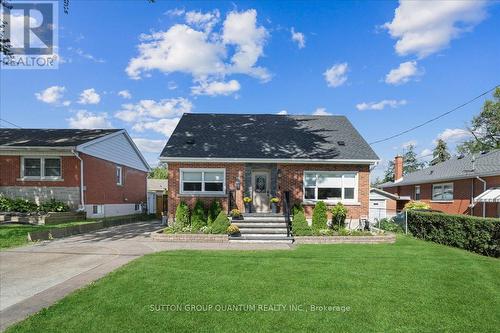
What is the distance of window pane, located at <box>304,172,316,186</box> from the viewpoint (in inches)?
626

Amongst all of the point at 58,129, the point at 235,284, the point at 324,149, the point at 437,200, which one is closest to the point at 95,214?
the point at 58,129

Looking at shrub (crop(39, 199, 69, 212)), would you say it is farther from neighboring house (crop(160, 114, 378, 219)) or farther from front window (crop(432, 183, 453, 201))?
front window (crop(432, 183, 453, 201))

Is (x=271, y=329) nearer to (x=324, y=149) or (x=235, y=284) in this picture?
(x=235, y=284)

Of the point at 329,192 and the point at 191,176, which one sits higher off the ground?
the point at 191,176

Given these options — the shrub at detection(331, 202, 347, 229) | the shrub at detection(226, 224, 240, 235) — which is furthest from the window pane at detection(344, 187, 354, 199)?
the shrub at detection(226, 224, 240, 235)

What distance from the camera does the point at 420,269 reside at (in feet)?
26.5

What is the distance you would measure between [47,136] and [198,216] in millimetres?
12869

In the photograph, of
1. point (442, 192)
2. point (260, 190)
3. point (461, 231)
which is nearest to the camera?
point (461, 231)

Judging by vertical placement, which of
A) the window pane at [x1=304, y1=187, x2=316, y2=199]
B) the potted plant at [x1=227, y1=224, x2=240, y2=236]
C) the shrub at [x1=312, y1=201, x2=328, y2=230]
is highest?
the window pane at [x1=304, y1=187, x2=316, y2=199]

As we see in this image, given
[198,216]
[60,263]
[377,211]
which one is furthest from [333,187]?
[60,263]

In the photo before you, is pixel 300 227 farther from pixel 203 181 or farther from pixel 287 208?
pixel 203 181

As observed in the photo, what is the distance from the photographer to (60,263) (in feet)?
28.2

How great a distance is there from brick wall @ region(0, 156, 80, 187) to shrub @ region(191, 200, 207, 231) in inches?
312

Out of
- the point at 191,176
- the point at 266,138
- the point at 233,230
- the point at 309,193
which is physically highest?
the point at 266,138
